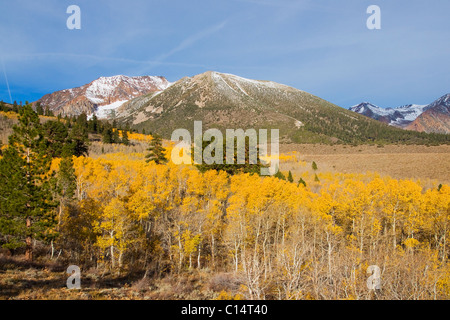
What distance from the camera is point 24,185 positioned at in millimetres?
20562

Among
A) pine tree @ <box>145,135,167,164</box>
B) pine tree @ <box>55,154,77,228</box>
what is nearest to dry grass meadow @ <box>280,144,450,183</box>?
pine tree @ <box>145,135,167,164</box>

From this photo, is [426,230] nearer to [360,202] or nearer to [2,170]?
[360,202]

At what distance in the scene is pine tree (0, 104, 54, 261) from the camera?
65.5 feet

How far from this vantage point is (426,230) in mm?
34969

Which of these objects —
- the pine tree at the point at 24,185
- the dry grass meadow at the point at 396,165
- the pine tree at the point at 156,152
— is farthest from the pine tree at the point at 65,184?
the dry grass meadow at the point at 396,165

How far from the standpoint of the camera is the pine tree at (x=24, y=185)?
19969 millimetres

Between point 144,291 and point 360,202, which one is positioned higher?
point 360,202

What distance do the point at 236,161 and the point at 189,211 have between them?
25.1 metres

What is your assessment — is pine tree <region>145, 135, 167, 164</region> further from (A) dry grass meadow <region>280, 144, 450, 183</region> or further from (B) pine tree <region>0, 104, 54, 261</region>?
(A) dry grass meadow <region>280, 144, 450, 183</region>

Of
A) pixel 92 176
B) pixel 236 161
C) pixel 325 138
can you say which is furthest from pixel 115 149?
pixel 325 138

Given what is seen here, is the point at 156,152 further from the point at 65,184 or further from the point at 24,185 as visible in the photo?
the point at 24,185

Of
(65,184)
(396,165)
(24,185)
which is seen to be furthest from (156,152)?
(396,165)

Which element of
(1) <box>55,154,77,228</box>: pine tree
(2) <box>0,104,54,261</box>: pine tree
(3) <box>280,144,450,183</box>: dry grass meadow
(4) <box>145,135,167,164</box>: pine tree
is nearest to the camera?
(2) <box>0,104,54,261</box>: pine tree

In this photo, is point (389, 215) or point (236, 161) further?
point (236, 161)
